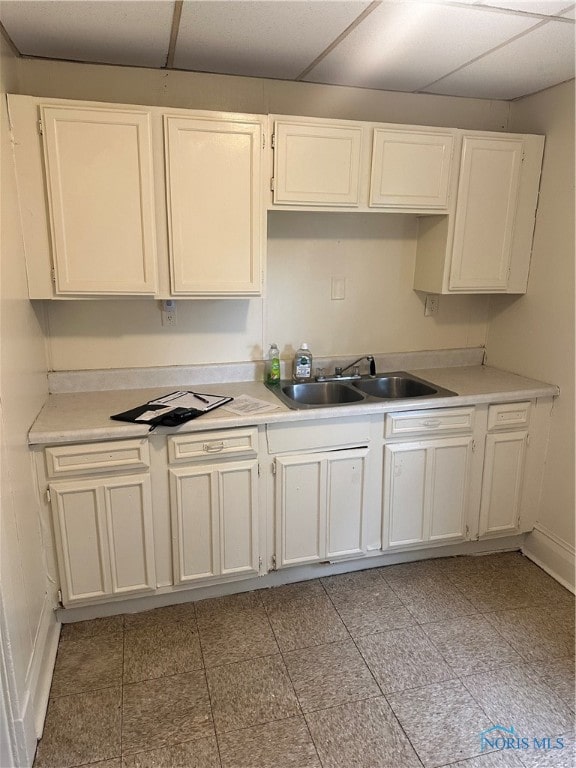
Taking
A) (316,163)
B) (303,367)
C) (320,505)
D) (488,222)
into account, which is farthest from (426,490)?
(316,163)

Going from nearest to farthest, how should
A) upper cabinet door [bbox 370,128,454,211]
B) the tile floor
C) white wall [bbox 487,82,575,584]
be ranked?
the tile floor
upper cabinet door [bbox 370,128,454,211]
white wall [bbox 487,82,575,584]

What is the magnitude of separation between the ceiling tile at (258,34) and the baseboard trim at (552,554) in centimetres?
252

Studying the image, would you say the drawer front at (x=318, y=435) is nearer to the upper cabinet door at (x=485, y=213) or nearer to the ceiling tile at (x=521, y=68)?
the upper cabinet door at (x=485, y=213)

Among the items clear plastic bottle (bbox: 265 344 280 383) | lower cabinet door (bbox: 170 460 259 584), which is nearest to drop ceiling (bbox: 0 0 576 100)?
clear plastic bottle (bbox: 265 344 280 383)

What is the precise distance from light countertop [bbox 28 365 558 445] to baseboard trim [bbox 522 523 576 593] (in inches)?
29.6

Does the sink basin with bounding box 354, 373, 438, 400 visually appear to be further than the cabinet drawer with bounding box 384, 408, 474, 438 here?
Yes

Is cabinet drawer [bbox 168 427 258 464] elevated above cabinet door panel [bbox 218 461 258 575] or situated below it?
above

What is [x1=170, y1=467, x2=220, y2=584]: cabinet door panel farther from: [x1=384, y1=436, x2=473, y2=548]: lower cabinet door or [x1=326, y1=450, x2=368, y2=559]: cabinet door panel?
[x1=384, y1=436, x2=473, y2=548]: lower cabinet door

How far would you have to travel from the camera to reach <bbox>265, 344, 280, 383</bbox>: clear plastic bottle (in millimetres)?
2643

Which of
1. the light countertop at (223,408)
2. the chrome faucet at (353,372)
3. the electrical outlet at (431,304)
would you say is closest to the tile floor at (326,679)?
the light countertop at (223,408)

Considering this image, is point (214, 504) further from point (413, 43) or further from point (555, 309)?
point (413, 43)

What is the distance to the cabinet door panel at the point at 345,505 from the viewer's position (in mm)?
2385

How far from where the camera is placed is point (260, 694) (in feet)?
6.19

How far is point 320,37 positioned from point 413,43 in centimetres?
37
